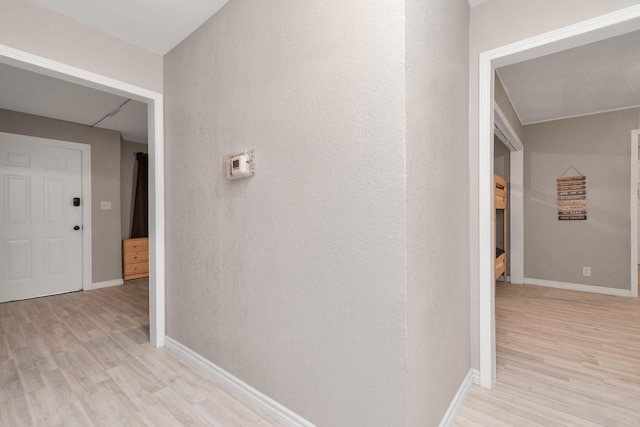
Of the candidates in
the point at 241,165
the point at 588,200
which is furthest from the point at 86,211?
the point at 588,200

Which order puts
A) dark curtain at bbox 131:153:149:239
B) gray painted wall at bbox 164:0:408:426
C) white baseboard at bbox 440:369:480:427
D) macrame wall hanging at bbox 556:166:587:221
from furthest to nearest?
dark curtain at bbox 131:153:149:239 → macrame wall hanging at bbox 556:166:587:221 → white baseboard at bbox 440:369:480:427 → gray painted wall at bbox 164:0:408:426

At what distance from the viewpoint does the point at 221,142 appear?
192 centimetres

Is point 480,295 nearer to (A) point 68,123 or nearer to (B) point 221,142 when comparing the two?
(B) point 221,142

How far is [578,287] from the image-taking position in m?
4.16

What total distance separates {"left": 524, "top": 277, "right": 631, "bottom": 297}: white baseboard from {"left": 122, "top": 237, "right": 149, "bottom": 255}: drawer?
245 inches

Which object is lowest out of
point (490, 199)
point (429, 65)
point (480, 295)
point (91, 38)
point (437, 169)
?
point (480, 295)

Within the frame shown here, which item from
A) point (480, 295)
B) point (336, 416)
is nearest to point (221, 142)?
point (336, 416)

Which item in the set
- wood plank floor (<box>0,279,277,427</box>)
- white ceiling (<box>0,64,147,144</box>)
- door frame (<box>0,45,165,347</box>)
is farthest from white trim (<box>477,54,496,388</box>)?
Result: white ceiling (<box>0,64,147,144</box>)

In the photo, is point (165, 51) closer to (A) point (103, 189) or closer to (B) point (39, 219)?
(A) point (103, 189)

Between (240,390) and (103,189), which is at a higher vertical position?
(103,189)

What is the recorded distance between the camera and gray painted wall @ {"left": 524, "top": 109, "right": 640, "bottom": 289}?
3871mm

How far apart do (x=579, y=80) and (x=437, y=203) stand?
3.04 m

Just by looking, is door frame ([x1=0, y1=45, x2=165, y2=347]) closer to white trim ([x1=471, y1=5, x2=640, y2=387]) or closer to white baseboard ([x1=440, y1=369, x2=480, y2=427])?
white baseboard ([x1=440, y1=369, x2=480, y2=427])

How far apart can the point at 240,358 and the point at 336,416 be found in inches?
28.8
